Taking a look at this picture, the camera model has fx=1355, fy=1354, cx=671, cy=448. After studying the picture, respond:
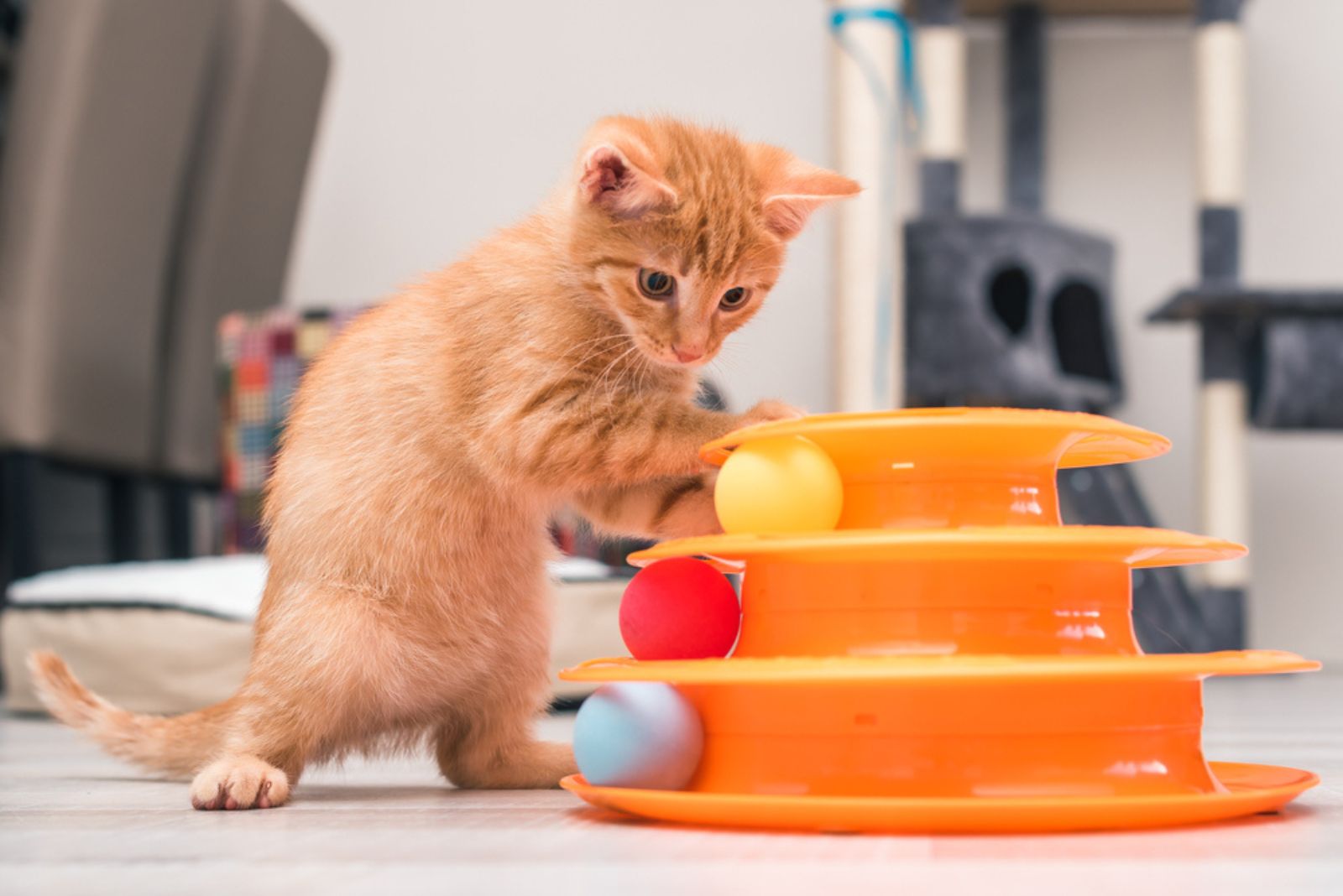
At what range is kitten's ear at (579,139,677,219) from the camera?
51.1 inches

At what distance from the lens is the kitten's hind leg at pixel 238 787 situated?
1.21 m

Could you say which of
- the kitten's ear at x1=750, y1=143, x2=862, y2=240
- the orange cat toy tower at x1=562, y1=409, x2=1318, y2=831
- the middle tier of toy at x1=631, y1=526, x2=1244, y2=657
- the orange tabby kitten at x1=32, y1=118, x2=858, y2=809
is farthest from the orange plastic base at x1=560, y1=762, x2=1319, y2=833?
the kitten's ear at x1=750, y1=143, x2=862, y2=240

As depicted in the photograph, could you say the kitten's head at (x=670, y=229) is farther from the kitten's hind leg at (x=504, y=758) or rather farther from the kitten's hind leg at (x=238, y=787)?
the kitten's hind leg at (x=238, y=787)

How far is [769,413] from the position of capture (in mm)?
1265

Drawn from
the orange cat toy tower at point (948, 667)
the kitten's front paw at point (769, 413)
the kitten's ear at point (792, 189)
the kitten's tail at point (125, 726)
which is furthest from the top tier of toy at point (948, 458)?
the kitten's tail at point (125, 726)

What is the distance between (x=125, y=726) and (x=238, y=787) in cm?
34

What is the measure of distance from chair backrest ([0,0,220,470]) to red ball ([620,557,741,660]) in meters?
2.19

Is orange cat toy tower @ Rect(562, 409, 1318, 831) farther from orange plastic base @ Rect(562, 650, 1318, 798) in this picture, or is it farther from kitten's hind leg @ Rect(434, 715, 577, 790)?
kitten's hind leg @ Rect(434, 715, 577, 790)

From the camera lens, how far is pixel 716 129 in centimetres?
155

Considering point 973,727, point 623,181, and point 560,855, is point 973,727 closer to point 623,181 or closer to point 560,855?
point 560,855

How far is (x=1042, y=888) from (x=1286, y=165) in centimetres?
345

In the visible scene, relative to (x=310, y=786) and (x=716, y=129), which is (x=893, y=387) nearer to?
(x=716, y=129)

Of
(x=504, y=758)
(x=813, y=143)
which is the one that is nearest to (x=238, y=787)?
(x=504, y=758)

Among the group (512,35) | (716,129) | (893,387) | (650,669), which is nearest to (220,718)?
(650,669)
